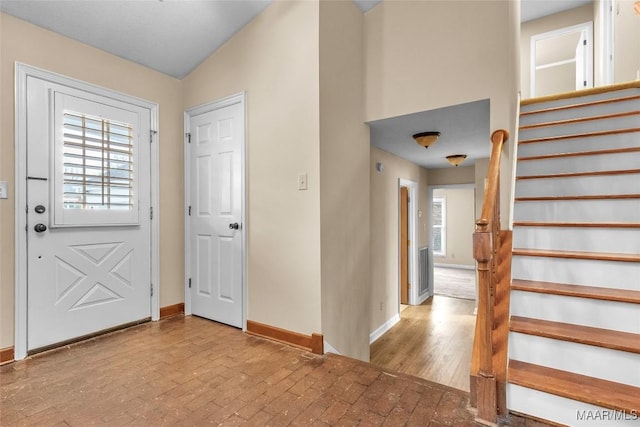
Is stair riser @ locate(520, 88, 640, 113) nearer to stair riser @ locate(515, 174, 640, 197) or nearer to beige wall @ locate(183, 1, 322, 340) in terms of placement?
stair riser @ locate(515, 174, 640, 197)

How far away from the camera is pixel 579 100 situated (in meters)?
3.09

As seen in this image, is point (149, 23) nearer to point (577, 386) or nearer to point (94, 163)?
point (94, 163)

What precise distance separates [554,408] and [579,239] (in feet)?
3.96

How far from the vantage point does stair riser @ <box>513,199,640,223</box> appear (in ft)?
6.93

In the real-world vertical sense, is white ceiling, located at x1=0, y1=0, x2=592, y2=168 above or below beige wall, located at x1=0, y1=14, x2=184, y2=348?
above

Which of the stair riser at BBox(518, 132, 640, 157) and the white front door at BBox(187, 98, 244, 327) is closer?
the stair riser at BBox(518, 132, 640, 157)

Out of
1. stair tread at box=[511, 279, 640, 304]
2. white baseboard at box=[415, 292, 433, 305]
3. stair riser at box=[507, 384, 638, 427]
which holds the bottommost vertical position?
white baseboard at box=[415, 292, 433, 305]

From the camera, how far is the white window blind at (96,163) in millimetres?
2498

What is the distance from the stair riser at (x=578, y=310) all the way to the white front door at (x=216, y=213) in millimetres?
2205

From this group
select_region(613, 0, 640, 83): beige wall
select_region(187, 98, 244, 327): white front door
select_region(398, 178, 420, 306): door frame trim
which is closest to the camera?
select_region(187, 98, 244, 327): white front door

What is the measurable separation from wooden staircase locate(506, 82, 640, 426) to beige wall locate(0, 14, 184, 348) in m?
3.04

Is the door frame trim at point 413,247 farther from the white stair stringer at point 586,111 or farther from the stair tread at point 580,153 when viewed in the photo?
the stair tread at point 580,153

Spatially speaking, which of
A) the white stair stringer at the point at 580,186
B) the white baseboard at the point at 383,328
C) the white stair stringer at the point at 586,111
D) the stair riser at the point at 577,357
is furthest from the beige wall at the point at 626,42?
the white baseboard at the point at 383,328

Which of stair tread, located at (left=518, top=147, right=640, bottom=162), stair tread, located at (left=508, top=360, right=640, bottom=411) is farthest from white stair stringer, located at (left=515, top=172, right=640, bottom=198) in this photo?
stair tread, located at (left=508, top=360, right=640, bottom=411)
